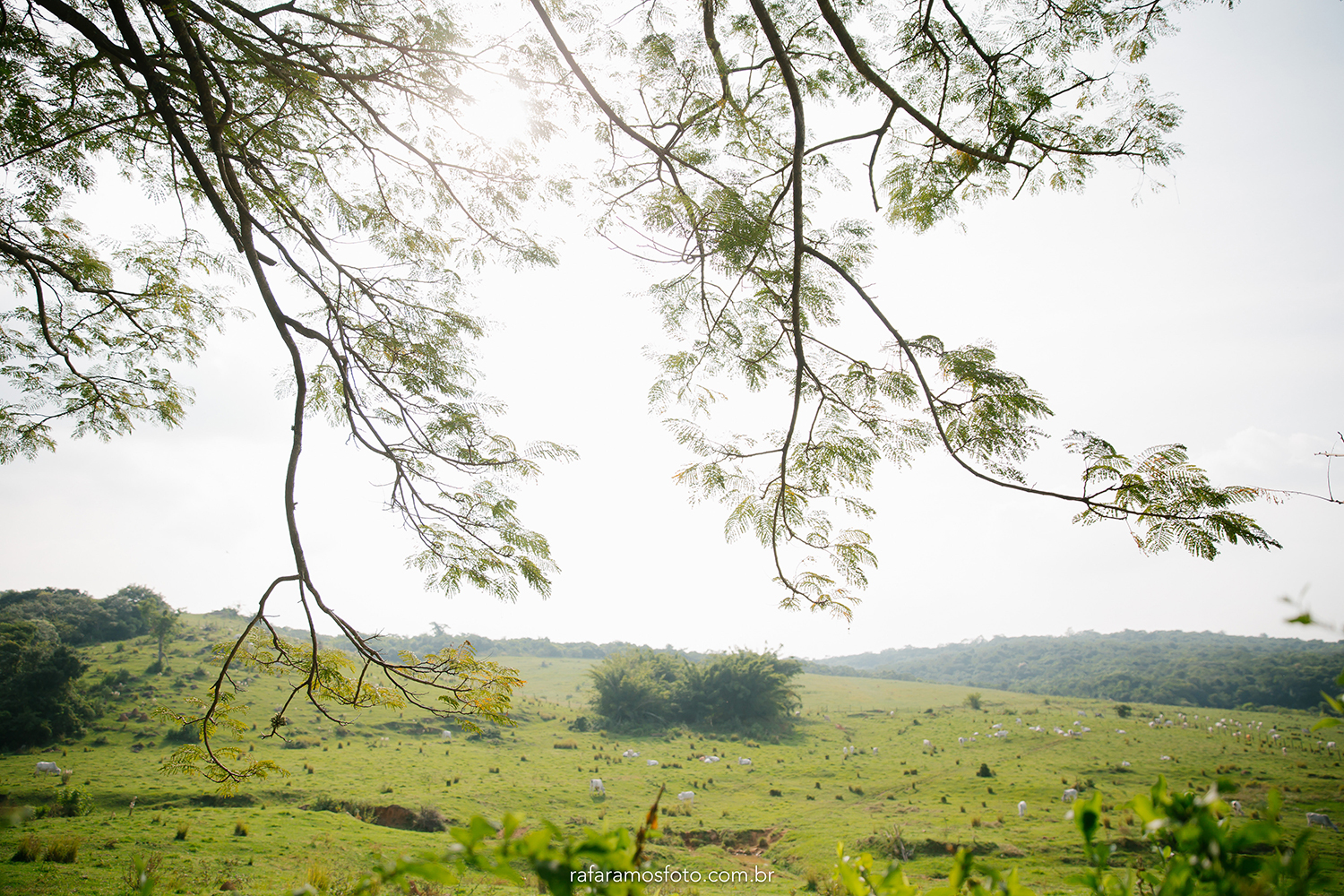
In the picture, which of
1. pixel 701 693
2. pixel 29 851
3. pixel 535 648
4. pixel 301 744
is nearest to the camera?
pixel 29 851

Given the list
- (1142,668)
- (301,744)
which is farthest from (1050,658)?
(301,744)

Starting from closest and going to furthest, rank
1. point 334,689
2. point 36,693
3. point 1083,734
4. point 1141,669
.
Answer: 1. point 334,689
2. point 36,693
3. point 1083,734
4. point 1141,669

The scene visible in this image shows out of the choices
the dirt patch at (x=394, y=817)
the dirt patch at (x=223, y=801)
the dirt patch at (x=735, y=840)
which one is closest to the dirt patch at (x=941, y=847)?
the dirt patch at (x=735, y=840)

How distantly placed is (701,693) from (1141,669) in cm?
6942

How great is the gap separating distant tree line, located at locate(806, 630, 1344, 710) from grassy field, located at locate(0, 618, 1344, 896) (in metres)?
9.39

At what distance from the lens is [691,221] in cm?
389

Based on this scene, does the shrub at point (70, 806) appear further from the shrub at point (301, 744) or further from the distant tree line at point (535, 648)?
the distant tree line at point (535, 648)

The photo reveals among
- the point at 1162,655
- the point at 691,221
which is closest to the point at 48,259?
the point at 691,221

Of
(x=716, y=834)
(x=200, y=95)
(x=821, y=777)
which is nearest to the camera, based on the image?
(x=200, y=95)

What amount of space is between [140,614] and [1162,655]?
401 feet

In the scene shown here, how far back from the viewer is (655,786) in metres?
23.8

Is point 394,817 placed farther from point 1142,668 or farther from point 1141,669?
point 1142,668

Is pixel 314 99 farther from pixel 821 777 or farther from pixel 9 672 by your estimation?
pixel 9 672

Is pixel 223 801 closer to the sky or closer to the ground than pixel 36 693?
closer to the ground
